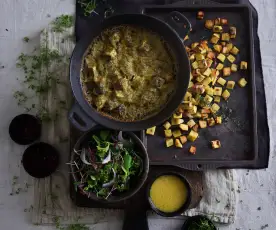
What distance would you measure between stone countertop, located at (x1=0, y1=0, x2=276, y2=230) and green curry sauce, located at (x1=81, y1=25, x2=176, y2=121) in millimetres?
548

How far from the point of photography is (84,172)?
2393 millimetres

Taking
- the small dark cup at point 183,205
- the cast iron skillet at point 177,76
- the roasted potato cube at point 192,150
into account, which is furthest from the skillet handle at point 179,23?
the small dark cup at point 183,205

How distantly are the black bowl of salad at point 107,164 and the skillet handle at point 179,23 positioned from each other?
64 centimetres

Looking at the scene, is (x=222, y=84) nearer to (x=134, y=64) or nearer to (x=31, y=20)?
(x=134, y=64)

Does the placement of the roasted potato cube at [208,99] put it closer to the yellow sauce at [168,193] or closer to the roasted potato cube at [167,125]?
the roasted potato cube at [167,125]

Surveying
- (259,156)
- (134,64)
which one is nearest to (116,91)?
(134,64)

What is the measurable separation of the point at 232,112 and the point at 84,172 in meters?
0.97

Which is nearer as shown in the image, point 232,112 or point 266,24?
point 232,112

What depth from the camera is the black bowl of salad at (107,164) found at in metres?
2.36

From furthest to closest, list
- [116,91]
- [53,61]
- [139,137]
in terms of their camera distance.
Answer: [53,61] → [139,137] → [116,91]

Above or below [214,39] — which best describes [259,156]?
below

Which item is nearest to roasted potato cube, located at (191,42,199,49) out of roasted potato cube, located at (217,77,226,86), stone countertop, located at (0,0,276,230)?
roasted potato cube, located at (217,77,226,86)

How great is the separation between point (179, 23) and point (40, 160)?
46.3 inches

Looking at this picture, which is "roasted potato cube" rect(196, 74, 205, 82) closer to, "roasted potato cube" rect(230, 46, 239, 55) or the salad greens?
"roasted potato cube" rect(230, 46, 239, 55)
